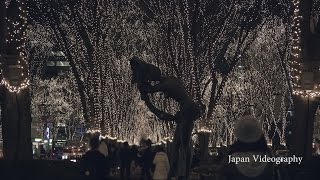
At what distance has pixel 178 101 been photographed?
1378 cm

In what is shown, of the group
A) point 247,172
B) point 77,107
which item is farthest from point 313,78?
point 77,107

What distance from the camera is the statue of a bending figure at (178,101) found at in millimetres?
13586

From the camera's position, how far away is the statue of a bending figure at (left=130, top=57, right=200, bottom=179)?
13586 mm

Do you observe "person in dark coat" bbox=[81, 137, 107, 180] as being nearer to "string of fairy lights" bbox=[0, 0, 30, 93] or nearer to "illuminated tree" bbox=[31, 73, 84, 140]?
"string of fairy lights" bbox=[0, 0, 30, 93]

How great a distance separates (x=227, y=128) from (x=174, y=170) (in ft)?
120

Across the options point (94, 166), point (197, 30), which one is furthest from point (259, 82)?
point (94, 166)

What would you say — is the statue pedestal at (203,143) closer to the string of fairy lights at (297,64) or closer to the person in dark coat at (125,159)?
the person in dark coat at (125,159)

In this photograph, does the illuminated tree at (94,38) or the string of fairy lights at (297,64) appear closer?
the string of fairy lights at (297,64)

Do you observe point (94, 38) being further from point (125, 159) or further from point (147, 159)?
point (147, 159)

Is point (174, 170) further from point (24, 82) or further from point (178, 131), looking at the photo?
point (24, 82)

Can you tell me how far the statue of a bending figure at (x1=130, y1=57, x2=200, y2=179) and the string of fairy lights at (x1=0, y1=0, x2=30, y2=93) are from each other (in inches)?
190

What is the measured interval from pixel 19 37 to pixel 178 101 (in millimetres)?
5803

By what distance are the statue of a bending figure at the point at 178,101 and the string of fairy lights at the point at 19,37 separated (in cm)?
484

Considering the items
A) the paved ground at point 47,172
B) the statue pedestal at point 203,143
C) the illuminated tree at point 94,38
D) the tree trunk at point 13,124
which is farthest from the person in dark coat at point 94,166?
the statue pedestal at point 203,143
